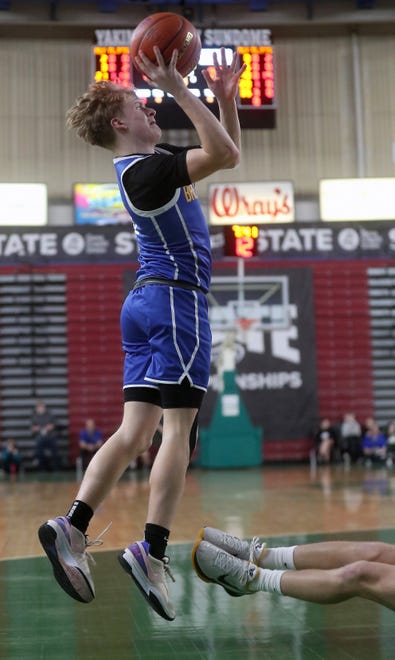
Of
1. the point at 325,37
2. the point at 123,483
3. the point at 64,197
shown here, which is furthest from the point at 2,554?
the point at 325,37

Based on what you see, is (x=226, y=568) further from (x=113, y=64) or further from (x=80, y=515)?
(x=113, y=64)

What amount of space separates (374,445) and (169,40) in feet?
37.0

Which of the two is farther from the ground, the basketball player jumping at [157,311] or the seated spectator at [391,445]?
the basketball player jumping at [157,311]

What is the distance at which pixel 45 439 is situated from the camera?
571 inches

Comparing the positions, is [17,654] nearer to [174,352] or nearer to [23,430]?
[174,352]

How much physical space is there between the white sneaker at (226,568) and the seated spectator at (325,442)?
11283mm

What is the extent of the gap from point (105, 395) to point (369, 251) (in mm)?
4906

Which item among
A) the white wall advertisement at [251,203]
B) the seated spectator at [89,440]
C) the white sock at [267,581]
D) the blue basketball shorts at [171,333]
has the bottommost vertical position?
the seated spectator at [89,440]

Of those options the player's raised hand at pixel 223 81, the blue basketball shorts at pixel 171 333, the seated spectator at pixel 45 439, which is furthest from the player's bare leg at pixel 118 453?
the seated spectator at pixel 45 439

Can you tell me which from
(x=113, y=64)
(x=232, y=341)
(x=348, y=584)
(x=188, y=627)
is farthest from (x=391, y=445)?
(x=348, y=584)

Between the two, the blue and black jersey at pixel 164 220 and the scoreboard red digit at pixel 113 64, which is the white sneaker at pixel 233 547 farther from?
the scoreboard red digit at pixel 113 64

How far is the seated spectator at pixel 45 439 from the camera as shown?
571 inches

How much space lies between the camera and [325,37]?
1684 centimetres

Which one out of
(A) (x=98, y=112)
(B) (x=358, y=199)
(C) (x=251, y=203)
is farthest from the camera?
(B) (x=358, y=199)
